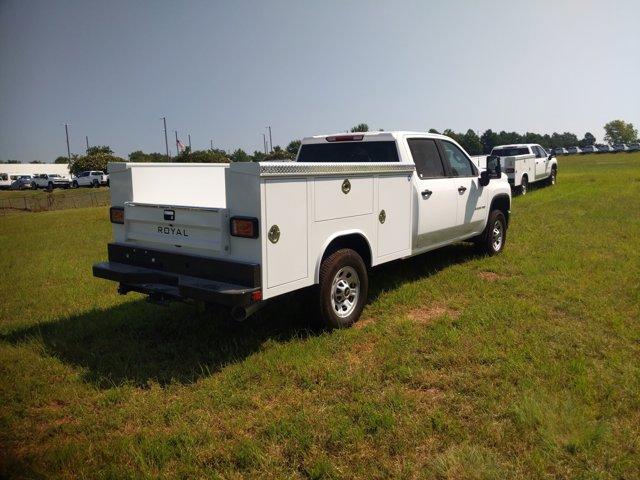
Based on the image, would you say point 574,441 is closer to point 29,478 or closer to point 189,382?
point 189,382

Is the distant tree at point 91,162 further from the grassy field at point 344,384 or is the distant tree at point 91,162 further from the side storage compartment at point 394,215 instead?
the side storage compartment at point 394,215

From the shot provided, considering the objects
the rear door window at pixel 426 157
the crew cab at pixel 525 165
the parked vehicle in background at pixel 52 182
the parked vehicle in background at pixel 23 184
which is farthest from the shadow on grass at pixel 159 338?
the parked vehicle in background at pixel 23 184

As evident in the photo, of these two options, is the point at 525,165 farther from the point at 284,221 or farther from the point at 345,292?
the point at 284,221

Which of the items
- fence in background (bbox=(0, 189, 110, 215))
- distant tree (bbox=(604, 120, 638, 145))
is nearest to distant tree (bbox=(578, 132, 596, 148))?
distant tree (bbox=(604, 120, 638, 145))

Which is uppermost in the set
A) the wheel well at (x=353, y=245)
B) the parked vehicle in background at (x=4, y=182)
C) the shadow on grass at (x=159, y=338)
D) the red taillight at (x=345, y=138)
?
the red taillight at (x=345, y=138)

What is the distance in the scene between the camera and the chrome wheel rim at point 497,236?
8.48 m

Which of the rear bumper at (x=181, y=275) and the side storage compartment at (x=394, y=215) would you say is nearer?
the rear bumper at (x=181, y=275)

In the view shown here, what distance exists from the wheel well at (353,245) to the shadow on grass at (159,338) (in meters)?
0.49

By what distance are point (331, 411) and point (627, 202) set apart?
45.0ft

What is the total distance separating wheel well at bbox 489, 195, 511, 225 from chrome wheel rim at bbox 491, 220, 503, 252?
0.88 ft

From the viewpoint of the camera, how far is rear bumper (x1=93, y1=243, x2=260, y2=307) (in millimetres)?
4172

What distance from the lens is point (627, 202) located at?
14273mm

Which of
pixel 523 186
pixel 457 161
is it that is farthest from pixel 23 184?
pixel 457 161

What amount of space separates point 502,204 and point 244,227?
5.96 metres
